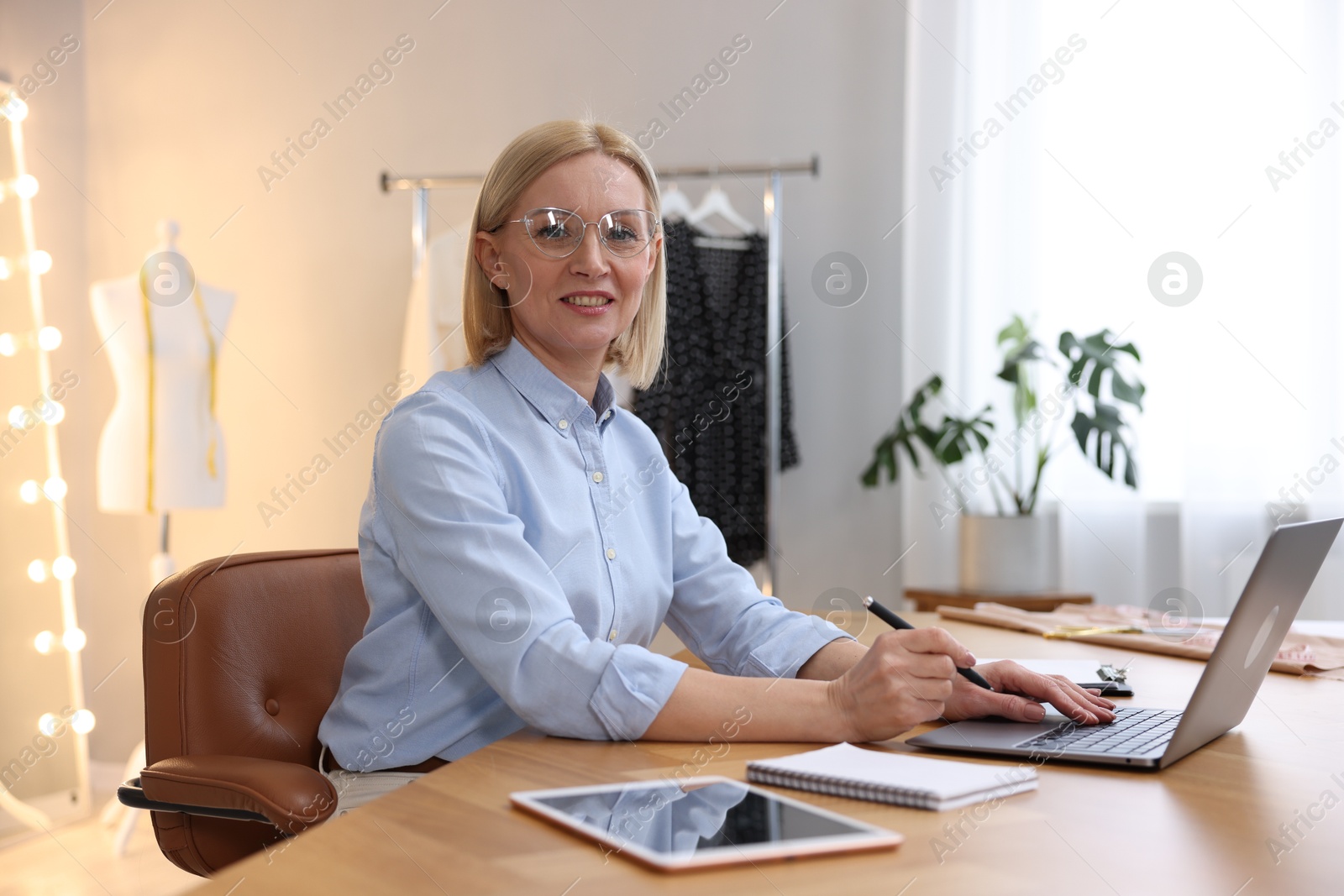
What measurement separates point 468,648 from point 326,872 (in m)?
0.41

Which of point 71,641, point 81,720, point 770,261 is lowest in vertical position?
point 81,720

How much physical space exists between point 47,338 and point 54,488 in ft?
1.38

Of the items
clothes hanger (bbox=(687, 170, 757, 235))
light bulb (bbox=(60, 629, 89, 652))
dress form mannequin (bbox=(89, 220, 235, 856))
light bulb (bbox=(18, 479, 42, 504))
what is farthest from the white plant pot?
light bulb (bbox=(18, 479, 42, 504))

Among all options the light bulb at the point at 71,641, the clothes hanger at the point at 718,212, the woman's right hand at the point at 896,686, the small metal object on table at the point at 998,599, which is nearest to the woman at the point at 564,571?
the woman's right hand at the point at 896,686

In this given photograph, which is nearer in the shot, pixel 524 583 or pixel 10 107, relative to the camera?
pixel 524 583

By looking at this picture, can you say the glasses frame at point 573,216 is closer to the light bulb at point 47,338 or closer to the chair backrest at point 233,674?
the chair backrest at point 233,674

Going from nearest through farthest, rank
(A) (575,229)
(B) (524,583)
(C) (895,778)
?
(C) (895,778)
(B) (524,583)
(A) (575,229)

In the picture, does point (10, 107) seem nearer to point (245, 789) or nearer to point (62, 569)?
point (62, 569)

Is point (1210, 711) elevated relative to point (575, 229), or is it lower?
lower

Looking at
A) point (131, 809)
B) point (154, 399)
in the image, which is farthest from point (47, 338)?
point (131, 809)

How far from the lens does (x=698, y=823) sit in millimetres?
674

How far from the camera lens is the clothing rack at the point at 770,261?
120 inches

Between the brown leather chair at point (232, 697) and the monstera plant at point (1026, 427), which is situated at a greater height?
the monstera plant at point (1026, 427)

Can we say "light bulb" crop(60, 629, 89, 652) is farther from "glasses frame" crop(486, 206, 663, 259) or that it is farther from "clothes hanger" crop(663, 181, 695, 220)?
"glasses frame" crop(486, 206, 663, 259)
